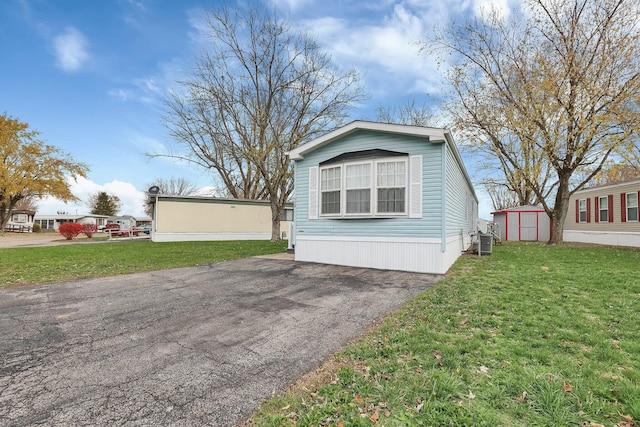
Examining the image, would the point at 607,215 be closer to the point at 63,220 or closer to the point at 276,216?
the point at 276,216

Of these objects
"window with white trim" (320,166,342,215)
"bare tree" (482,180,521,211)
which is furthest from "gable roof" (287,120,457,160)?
"bare tree" (482,180,521,211)

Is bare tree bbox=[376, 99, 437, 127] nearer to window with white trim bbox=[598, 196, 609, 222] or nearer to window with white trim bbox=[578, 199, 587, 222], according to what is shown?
window with white trim bbox=[578, 199, 587, 222]

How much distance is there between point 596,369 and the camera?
266 cm

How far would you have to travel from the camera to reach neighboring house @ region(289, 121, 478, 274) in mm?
7473

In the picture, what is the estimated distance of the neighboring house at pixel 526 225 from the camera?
67.1ft

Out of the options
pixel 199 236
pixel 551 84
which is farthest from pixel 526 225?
pixel 199 236


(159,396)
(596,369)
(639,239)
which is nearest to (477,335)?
(596,369)

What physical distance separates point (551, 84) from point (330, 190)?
1135 cm

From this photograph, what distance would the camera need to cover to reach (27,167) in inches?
1187

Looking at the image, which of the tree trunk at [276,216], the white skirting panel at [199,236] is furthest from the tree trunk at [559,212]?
the white skirting panel at [199,236]

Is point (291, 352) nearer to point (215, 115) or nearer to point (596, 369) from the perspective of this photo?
point (596, 369)

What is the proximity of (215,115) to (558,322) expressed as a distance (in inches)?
768

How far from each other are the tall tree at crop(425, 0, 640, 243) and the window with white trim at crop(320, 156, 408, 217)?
984cm

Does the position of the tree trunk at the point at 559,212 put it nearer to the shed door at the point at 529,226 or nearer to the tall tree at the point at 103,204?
the shed door at the point at 529,226
